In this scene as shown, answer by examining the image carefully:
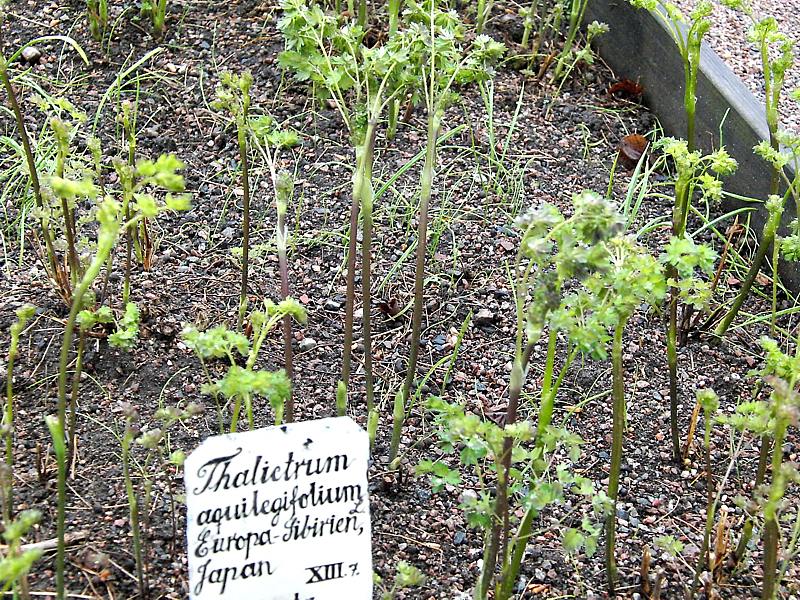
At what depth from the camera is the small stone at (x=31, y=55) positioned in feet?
10.3

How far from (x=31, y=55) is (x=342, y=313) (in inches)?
57.9

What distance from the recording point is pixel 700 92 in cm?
302

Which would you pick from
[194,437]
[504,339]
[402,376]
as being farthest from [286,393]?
[504,339]

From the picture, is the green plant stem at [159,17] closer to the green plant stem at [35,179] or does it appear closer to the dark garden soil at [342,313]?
the dark garden soil at [342,313]

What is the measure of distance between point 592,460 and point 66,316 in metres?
1.29

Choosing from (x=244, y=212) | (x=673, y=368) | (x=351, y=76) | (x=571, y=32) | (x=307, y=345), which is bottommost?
(x=307, y=345)

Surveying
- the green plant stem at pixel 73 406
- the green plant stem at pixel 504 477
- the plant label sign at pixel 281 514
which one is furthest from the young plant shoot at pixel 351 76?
the green plant stem at pixel 73 406

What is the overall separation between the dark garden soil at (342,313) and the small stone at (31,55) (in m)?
0.02

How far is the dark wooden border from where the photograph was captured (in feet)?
9.14

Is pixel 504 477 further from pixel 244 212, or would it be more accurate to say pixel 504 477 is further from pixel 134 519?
pixel 244 212

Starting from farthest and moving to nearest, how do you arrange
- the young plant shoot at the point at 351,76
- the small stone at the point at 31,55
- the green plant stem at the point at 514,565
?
the small stone at the point at 31,55 < the young plant shoot at the point at 351,76 < the green plant stem at the point at 514,565

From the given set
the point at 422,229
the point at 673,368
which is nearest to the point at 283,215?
the point at 422,229

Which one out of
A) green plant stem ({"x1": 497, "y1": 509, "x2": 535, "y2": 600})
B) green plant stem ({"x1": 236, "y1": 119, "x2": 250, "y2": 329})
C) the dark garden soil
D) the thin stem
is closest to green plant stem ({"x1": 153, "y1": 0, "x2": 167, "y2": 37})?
the dark garden soil

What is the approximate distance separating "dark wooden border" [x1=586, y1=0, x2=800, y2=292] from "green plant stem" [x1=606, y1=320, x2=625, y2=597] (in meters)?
1.05
